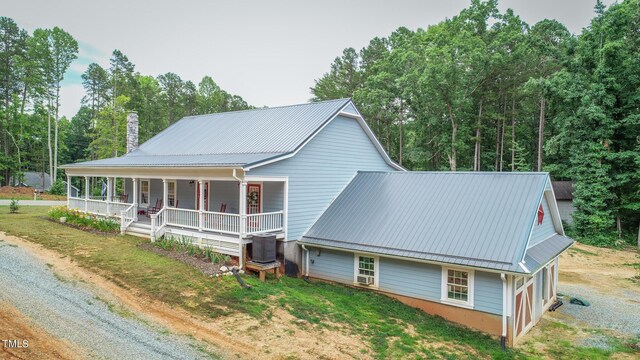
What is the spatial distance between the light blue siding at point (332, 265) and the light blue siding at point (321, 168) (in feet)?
3.56

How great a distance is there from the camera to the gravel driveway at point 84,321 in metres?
6.73

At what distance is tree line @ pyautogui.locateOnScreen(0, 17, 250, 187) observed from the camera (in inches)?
1409

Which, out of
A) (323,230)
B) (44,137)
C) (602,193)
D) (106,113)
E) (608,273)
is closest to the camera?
(323,230)

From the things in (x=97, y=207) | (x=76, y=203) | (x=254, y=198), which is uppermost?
(x=254, y=198)

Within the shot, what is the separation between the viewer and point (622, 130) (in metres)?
24.9

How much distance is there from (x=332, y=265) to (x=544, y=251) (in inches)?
261

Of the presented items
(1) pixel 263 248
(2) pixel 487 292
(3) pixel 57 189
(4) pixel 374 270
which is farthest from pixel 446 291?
(3) pixel 57 189

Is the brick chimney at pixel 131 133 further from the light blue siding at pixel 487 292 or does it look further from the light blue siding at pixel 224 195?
the light blue siding at pixel 487 292

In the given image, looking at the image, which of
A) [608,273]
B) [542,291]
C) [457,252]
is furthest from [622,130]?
[457,252]

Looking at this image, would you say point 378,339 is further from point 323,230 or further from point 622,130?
point 622,130

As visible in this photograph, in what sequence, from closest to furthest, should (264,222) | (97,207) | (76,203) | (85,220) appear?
1. (264,222)
2. (85,220)
3. (97,207)
4. (76,203)

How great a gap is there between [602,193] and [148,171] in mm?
26735

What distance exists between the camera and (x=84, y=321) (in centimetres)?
761

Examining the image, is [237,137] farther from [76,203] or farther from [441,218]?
[441,218]
